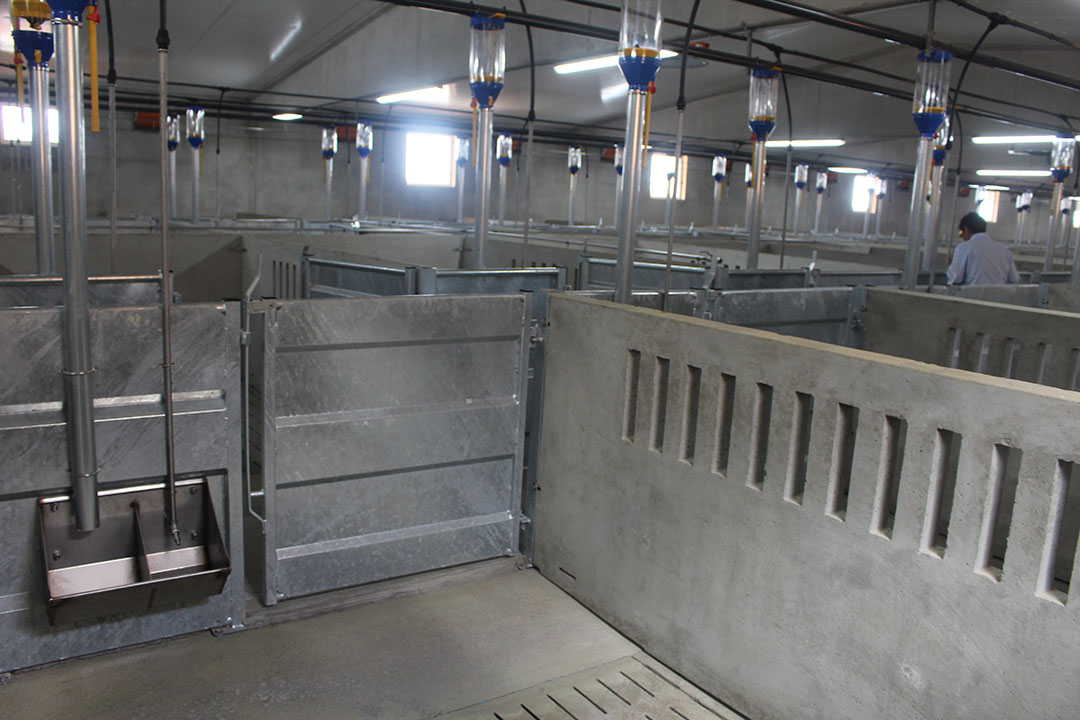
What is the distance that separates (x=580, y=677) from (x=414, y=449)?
1051 millimetres

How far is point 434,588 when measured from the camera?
11.0 feet

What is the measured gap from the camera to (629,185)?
346 cm

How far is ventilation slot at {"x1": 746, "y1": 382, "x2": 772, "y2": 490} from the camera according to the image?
256cm

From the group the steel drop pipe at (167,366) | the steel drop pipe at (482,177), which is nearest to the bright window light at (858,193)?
the steel drop pipe at (482,177)

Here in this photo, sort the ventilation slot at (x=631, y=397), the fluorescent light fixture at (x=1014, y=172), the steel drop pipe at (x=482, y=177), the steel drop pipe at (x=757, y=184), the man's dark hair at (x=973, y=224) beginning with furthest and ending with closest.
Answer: the fluorescent light fixture at (x=1014, y=172) < the man's dark hair at (x=973, y=224) < the steel drop pipe at (x=757, y=184) < the steel drop pipe at (x=482, y=177) < the ventilation slot at (x=631, y=397)

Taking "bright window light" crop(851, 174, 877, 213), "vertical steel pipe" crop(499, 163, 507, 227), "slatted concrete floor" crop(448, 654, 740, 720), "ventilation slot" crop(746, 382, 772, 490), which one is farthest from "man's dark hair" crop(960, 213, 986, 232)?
"bright window light" crop(851, 174, 877, 213)

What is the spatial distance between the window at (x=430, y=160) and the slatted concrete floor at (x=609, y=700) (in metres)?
17.7

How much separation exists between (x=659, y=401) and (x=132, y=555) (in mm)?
1839

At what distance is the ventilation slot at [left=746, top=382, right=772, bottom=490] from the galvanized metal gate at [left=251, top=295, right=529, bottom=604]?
1.16 meters

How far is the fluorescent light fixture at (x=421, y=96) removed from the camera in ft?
44.4

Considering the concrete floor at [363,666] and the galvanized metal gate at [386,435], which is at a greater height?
the galvanized metal gate at [386,435]

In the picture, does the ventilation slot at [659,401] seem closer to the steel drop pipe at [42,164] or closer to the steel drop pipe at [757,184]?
the steel drop pipe at [42,164]

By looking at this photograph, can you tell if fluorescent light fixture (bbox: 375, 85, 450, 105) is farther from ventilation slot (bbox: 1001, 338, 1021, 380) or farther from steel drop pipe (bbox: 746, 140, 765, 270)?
ventilation slot (bbox: 1001, 338, 1021, 380)

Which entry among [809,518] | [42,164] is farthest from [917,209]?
[42,164]
